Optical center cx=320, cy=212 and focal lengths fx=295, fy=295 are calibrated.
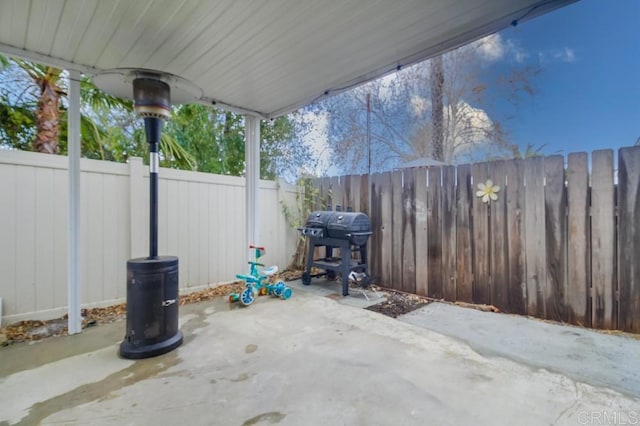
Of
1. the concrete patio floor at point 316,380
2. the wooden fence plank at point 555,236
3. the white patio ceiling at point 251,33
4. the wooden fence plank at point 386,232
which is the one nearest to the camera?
the concrete patio floor at point 316,380

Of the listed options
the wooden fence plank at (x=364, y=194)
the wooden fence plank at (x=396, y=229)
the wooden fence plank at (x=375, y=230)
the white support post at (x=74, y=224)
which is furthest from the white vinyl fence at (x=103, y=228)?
the wooden fence plank at (x=396, y=229)

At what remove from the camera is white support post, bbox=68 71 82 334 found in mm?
2719

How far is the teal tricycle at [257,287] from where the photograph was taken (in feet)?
11.9

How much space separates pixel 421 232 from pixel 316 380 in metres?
2.55

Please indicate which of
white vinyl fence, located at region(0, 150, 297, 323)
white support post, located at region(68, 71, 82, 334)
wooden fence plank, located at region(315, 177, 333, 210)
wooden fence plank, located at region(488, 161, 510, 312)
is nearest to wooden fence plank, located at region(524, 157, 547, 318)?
wooden fence plank, located at region(488, 161, 510, 312)

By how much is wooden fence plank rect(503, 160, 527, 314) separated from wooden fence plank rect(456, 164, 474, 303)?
39cm

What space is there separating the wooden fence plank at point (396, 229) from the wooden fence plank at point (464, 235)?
76 cm

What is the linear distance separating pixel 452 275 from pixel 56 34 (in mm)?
4509

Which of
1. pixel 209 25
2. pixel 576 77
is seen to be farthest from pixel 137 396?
pixel 576 77

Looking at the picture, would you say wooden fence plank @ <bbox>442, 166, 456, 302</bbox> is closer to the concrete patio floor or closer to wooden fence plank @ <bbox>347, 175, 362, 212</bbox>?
the concrete patio floor

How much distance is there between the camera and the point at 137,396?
1.78m

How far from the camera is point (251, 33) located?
2.35m

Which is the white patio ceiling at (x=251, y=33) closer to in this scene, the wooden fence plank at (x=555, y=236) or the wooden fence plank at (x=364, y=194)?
the wooden fence plank at (x=555, y=236)

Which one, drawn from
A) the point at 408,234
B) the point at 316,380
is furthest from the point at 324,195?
the point at 316,380
